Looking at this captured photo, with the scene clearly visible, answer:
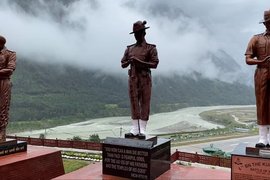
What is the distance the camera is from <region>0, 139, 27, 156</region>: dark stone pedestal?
669 centimetres

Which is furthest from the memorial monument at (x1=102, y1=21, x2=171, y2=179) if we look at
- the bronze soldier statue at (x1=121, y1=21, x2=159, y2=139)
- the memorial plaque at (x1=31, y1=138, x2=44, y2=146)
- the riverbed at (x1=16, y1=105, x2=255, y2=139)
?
the riverbed at (x1=16, y1=105, x2=255, y2=139)

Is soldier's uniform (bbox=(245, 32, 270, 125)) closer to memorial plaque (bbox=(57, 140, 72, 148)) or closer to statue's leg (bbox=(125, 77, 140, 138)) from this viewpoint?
statue's leg (bbox=(125, 77, 140, 138))

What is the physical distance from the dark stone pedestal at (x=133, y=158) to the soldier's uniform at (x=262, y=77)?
1809 millimetres

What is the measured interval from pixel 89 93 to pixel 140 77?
3835 cm

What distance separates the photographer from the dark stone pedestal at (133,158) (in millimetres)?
5289

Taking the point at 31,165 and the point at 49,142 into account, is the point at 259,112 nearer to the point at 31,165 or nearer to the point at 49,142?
the point at 31,165

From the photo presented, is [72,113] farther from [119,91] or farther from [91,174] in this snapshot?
[91,174]

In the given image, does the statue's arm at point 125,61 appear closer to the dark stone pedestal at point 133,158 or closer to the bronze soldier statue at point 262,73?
the dark stone pedestal at point 133,158

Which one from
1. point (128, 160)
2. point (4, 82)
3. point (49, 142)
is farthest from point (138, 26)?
point (49, 142)

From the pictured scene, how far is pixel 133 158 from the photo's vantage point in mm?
5387

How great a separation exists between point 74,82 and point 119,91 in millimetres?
8679

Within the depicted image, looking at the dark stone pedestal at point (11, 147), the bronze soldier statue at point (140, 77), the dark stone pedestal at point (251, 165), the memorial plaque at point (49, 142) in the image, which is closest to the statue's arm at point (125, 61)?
the bronze soldier statue at point (140, 77)

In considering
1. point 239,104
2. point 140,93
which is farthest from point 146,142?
point 239,104

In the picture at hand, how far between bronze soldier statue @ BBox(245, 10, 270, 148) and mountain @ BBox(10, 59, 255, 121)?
26.2 m
